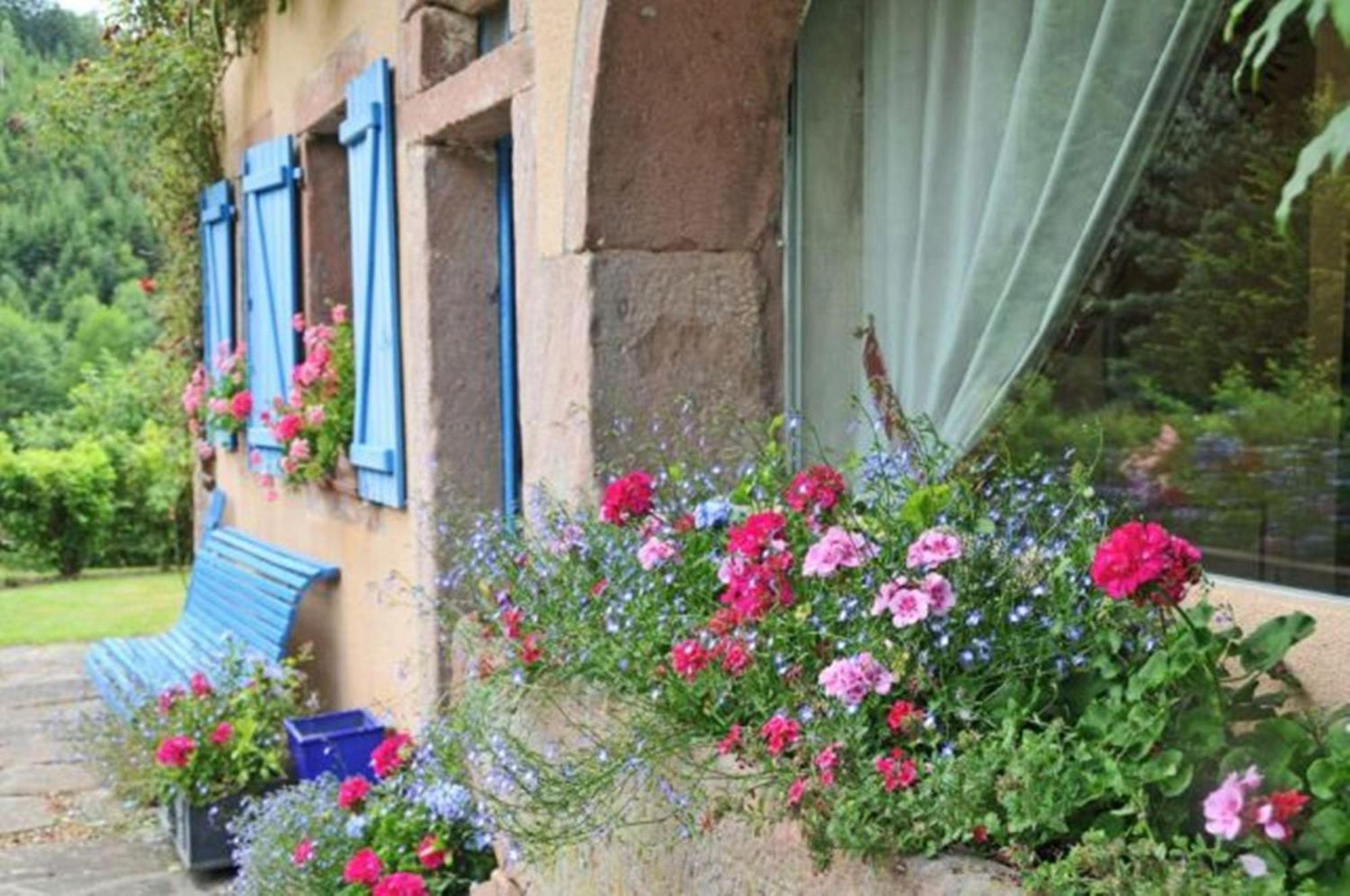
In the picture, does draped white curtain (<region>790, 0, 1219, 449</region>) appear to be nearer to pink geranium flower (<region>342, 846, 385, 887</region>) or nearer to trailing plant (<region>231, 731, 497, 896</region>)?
trailing plant (<region>231, 731, 497, 896</region>)

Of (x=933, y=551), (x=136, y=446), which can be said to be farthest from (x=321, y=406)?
(x=136, y=446)

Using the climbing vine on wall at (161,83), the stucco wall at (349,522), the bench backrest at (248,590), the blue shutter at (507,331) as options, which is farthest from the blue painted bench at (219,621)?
the climbing vine on wall at (161,83)

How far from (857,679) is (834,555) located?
0.69 feet

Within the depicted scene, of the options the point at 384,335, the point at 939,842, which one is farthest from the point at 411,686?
the point at 939,842

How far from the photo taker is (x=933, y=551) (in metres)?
2.08

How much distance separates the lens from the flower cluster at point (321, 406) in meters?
5.11

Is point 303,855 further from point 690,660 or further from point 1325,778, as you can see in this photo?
point 1325,778

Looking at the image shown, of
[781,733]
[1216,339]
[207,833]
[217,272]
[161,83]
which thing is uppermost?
[161,83]

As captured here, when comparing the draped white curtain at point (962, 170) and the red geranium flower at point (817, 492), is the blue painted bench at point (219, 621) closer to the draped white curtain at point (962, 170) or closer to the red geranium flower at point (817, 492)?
the draped white curtain at point (962, 170)

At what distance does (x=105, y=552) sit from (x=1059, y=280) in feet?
41.9

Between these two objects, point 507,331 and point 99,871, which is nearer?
point 507,331

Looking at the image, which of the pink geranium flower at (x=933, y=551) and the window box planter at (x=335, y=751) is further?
the window box planter at (x=335, y=751)

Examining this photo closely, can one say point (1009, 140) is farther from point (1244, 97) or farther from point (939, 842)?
point (939, 842)

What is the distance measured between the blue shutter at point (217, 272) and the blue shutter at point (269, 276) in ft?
1.04
